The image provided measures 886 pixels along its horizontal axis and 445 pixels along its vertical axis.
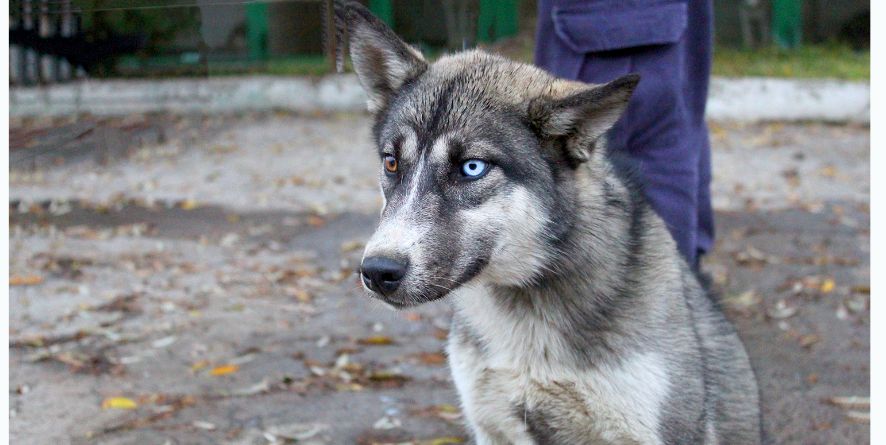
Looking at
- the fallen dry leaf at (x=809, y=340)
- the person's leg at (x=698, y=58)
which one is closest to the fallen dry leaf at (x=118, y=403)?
the person's leg at (x=698, y=58)

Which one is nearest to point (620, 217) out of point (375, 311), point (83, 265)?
point (375, 311)

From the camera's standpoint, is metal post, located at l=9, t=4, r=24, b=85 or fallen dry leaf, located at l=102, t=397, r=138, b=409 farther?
fallen dry leaf, located at l=102, t=397, r=138, b=409

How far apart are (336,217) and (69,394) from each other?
12.3ft

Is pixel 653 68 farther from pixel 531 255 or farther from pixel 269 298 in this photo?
pixel 269 298

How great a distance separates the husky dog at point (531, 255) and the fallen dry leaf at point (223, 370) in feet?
6.74

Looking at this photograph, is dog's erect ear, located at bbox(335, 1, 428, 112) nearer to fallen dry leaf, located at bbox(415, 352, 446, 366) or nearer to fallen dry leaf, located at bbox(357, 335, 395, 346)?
fallen dry leaf, located at bbox(415, 352, 446, 366)

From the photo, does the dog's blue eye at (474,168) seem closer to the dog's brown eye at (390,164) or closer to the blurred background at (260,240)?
the dog's brown eye at (390,164)

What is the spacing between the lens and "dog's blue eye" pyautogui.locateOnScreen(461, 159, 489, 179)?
115 inches

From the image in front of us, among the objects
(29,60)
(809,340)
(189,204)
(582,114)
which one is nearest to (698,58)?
(582,114)

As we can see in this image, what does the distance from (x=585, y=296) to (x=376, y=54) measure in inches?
42.7

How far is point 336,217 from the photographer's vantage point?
8.20 m

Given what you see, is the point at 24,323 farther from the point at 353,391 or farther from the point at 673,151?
the point at 673,151

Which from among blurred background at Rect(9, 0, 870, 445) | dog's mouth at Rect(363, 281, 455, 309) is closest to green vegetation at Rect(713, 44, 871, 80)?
blurred background at Rect(9, 0, 870, 445)

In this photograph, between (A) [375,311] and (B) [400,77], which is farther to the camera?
(A) [375,311]
